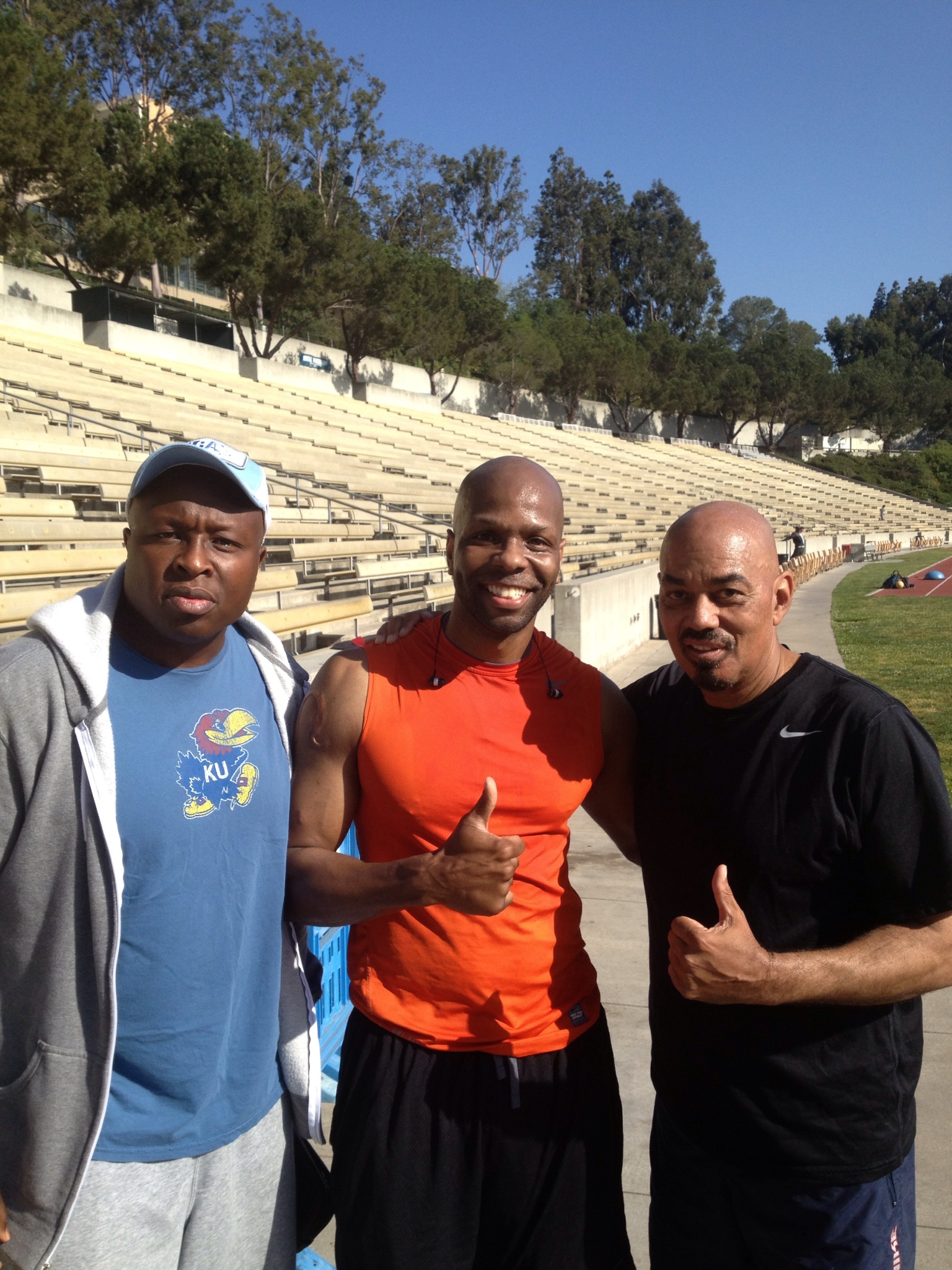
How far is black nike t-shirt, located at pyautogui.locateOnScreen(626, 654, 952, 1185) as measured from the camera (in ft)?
5.50

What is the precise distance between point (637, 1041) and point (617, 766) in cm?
184

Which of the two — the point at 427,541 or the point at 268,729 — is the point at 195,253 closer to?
the point at 427,541

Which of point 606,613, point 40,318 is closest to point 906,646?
point 606,613

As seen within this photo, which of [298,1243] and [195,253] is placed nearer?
[298,1243]

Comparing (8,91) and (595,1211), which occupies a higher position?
(8,91)

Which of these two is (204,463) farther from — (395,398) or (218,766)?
(395,398)

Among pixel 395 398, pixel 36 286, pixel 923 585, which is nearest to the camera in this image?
pixel 923 585

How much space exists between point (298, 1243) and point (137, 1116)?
0.51m

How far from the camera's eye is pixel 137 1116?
1623 mm

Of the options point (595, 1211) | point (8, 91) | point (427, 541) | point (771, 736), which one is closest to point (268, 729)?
point (771, 736)

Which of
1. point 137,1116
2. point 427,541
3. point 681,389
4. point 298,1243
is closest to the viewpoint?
point 137,1116

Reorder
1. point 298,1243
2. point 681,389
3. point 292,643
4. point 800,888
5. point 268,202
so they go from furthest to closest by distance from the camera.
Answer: point 681,389 < point 268,202 < point 292,643 < point 298,1243 < point 800,888

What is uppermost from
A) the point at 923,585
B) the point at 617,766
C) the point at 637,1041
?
the point at 617,766

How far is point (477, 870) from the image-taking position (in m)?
1.69
